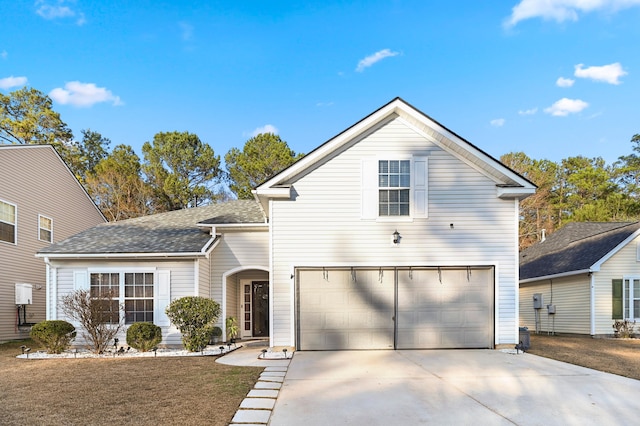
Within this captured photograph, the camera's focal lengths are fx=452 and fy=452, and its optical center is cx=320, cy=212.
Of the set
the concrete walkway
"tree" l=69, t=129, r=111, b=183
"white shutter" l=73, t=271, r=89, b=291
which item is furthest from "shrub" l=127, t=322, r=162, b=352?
"tree" l=69, t=129, r=111, b=183

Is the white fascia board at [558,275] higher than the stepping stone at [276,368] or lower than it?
higher

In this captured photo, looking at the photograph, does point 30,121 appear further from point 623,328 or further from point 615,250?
point 623,328

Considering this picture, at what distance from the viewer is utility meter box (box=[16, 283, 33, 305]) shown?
1512 cm

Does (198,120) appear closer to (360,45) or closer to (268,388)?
(360,45)

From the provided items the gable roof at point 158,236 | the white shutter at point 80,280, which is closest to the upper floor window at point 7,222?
the gable roof at point 158,236

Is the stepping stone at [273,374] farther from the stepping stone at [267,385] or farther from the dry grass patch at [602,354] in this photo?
the dry grass patch at [602,354]

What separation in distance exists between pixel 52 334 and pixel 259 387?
7.05 metres

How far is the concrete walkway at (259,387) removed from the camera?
5559mm

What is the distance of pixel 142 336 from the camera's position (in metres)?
11.5

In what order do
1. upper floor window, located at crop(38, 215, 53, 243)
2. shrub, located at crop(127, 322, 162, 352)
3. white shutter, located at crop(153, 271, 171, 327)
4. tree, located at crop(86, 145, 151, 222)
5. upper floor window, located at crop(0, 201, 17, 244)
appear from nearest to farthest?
1. shrub, located at crop(127, 322, 162, 352)
2. white shutter, located at crop(153, 271, 171, 327)
3. upper floor window, located at crop(0, 201, 17, 244)
4. upper floor window, located at crop(38, 215, 53, 243)
5. tree, located at crop(86, 145, 151, 222)

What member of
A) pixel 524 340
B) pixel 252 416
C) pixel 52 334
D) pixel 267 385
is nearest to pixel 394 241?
A: pixel 524 340

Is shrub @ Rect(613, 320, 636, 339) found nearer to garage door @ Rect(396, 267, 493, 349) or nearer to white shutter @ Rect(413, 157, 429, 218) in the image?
garage door @ Rect(396, 267, 493, 349)

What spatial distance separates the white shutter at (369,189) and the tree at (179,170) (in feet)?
72.6

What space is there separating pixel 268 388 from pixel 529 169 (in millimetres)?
31253
